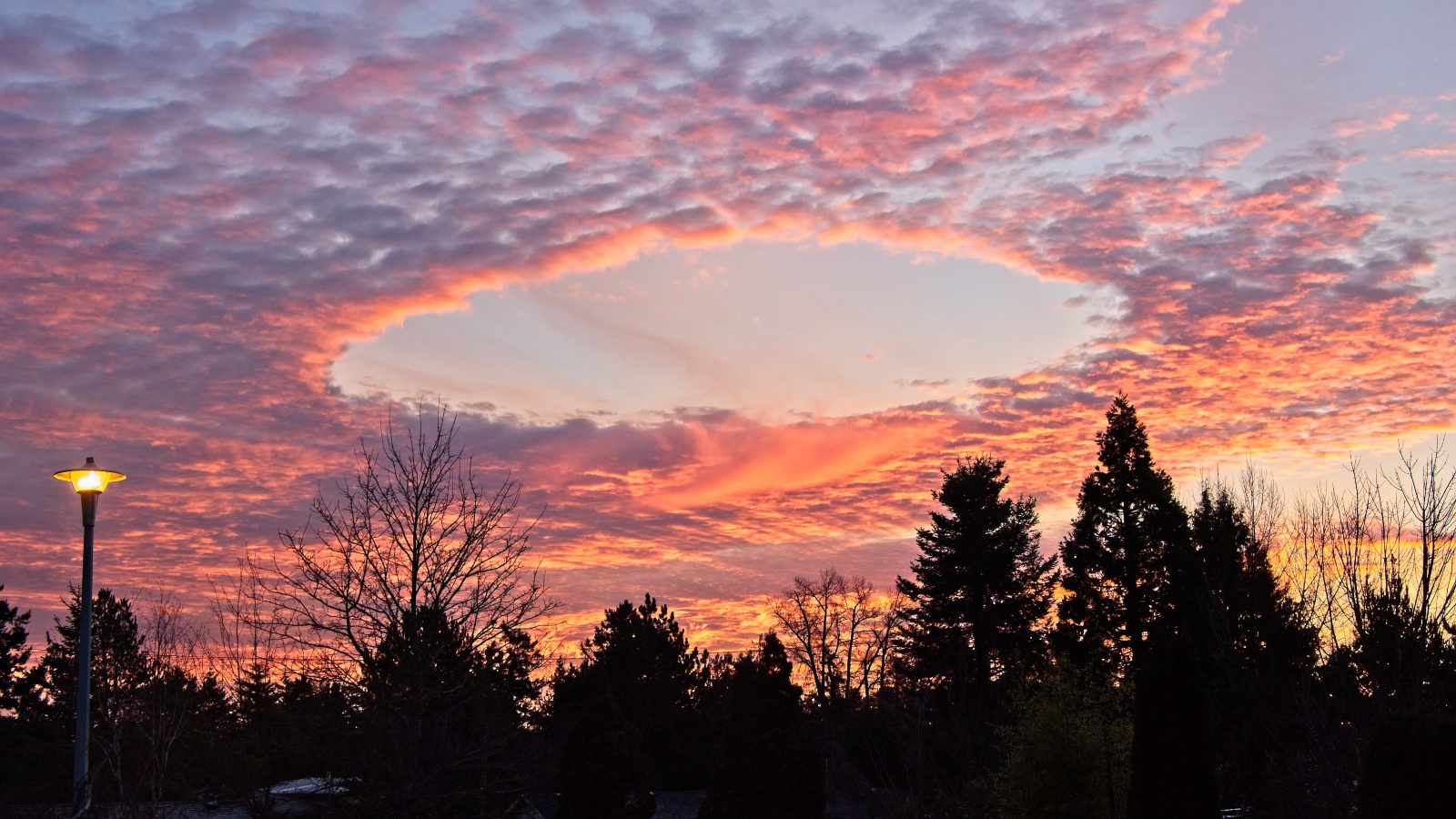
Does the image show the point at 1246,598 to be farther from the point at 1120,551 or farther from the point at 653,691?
the point at 653,691

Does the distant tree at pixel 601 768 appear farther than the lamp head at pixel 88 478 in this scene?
Yes

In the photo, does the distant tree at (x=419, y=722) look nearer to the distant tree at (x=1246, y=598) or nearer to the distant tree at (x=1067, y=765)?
the distant tree at (x=1067, y=765)

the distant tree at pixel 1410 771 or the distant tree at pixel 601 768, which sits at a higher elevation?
the distant tree at pixel 1410 771

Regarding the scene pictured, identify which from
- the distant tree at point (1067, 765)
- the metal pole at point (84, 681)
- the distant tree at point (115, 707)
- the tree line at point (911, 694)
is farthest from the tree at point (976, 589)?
the metal pole at point (84, 681)

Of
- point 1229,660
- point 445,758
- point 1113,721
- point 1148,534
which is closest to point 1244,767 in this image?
point 1229,660

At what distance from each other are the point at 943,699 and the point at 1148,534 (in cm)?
1149

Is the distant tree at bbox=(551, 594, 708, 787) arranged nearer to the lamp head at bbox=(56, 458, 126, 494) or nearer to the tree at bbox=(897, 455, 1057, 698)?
the tree at bbox=(897, 455, 1057, 698)

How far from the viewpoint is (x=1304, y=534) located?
25.9 metres

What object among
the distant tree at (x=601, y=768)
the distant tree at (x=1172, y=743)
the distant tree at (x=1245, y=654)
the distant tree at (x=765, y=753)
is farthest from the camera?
the distant tree at (x=765, y=753)

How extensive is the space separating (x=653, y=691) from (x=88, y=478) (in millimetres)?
41825

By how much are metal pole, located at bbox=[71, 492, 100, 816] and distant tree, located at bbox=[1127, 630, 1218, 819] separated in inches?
698

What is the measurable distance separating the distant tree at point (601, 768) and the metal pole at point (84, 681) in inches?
995

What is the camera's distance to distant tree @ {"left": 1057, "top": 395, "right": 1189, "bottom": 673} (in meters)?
47.1

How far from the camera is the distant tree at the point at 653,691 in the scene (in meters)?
52.3
